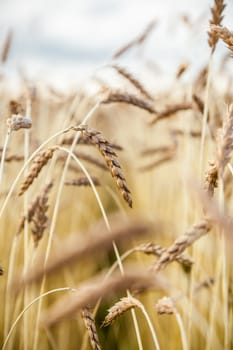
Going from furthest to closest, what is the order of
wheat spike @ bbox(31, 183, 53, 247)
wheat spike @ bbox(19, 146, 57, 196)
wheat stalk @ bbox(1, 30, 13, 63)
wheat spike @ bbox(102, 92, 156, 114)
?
wheat stalk @ bbox(1, 30, 13, 63)
wheat spike @ bbox(102, 92, 156, 114)
wheat spike @ bbox(31, 183, 53, 247)
wheat spike @ bbox(19, 146, 57, 196)

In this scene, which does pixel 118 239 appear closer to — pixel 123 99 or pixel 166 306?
pixel 166 306

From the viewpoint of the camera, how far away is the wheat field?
1.62 feet

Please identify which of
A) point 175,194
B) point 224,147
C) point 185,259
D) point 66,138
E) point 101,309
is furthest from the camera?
point 175,194

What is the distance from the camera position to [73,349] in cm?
174

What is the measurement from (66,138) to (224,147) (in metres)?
0.76

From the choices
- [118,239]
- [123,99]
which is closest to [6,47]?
[123,99]

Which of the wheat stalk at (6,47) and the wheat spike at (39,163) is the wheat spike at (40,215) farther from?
the wheat stalk at (6,47)

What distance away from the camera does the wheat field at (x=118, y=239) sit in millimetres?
493

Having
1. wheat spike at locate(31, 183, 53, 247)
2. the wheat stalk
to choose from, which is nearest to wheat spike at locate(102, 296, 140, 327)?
wheat spike at locate(31, 183, 53, 247)

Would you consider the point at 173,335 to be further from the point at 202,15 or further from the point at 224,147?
the point at 202,15

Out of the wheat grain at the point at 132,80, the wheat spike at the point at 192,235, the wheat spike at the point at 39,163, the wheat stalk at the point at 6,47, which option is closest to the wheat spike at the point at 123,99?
the wheat grain at the point at 132,80

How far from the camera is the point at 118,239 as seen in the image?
44cm

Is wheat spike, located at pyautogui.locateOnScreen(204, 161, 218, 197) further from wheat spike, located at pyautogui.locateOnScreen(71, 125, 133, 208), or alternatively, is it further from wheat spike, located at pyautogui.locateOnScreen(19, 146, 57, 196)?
wheat spike, located at pyautogui.locateOnScreen(19, 146, 57, 196)

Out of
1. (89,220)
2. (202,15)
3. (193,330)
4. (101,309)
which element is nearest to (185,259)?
(193,330)
